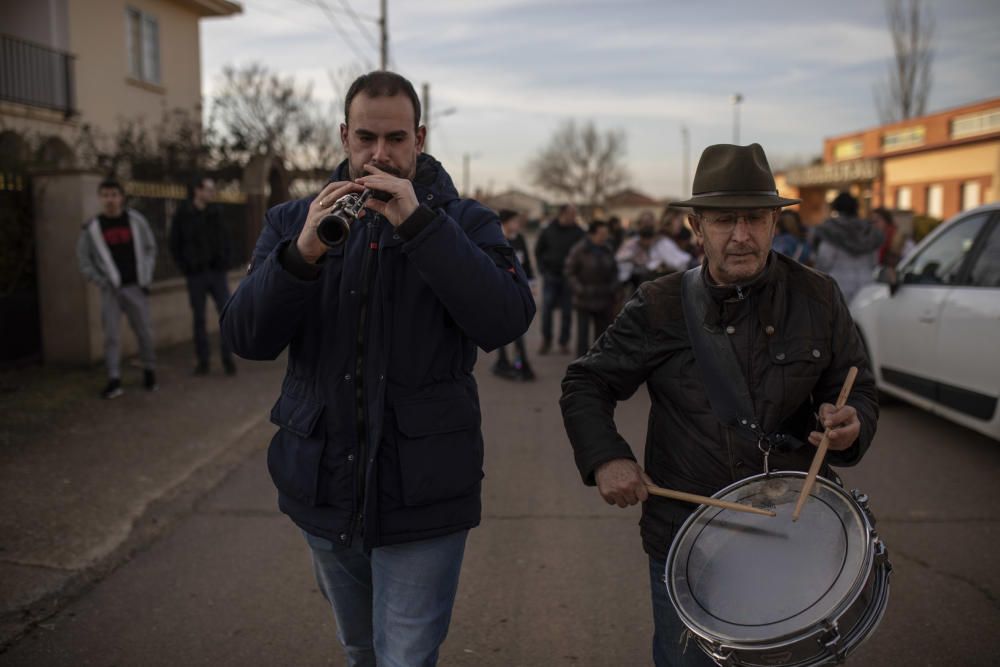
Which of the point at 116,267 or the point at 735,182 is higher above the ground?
the point at 735,182

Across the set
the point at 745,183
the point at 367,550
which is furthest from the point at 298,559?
the point at 745,183

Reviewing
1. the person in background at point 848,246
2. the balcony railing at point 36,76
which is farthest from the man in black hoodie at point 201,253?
the balcony railing at point 36,76

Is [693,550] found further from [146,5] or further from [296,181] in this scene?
[146,5]

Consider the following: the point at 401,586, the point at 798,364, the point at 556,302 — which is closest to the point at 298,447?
the point at 401,586

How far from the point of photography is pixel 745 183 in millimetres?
2387

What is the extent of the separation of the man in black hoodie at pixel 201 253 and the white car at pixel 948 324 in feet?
21.5

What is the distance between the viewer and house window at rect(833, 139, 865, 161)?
40375 mm

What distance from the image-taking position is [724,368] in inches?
92.4

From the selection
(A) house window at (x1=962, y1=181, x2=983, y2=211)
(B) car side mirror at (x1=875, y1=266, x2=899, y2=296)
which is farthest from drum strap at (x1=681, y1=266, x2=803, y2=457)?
(A) house window at (x1=962, y1=181, x2=983, y2=211)

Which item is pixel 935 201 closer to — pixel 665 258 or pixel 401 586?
pixel 665 258

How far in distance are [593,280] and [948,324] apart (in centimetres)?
440

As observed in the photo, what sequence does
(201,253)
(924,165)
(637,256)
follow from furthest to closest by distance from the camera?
(924,165), (637,256), (201,253)

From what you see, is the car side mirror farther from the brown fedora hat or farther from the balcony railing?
the balcony railing

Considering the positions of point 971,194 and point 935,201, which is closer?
point 971,194
